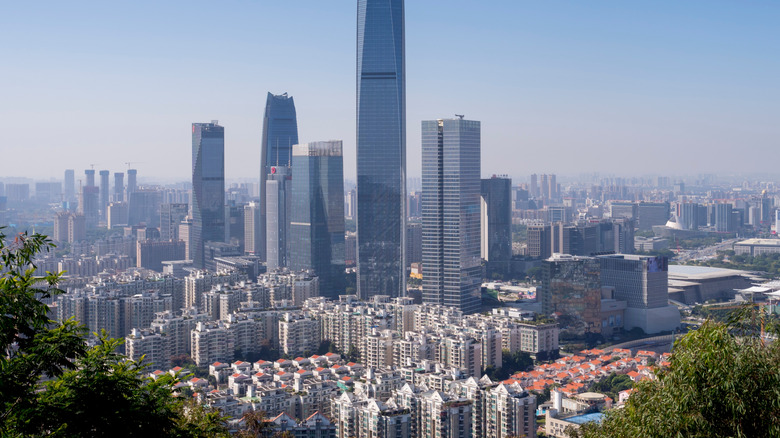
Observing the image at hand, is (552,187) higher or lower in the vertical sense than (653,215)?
higher

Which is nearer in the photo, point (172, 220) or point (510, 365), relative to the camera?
point (510, 365)

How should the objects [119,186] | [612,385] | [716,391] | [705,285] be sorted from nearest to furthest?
[716,391] → [612,385] → [705,285] → [119,186]

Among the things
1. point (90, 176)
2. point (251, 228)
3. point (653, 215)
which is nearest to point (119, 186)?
point (90, 176)

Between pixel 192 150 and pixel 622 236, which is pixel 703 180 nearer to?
pixel 622 236

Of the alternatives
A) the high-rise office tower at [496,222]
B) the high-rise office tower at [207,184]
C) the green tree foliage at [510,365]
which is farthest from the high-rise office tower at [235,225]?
the green tree foliage at [510,365]

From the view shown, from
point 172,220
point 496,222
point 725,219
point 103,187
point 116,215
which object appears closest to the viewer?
point 496,222

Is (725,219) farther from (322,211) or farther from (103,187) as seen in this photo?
(103,187)

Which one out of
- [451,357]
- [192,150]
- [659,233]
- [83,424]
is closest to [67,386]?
[83,424]

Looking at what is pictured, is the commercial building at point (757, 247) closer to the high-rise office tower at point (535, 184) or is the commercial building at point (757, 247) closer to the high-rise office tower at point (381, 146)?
the high-rise office tower at point (381, 146)
